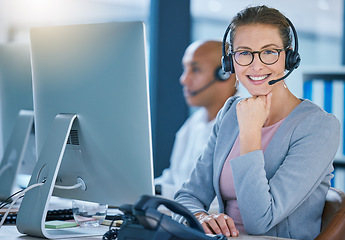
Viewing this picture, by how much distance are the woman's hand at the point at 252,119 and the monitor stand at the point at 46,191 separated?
504 millimetres

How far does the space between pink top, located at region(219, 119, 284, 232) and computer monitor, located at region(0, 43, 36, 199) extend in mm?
802

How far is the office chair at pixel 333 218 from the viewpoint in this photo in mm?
1455

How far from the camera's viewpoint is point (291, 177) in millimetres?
1463

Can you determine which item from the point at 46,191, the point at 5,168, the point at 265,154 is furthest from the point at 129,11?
the point at 46,191

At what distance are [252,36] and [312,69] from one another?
6.60ft

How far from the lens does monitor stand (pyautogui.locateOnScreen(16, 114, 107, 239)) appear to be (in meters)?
1.37

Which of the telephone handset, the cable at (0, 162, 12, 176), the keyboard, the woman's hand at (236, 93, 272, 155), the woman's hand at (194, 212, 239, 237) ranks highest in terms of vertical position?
the woman's hand at (236, 93, 272, 155)

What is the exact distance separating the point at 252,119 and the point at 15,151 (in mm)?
990

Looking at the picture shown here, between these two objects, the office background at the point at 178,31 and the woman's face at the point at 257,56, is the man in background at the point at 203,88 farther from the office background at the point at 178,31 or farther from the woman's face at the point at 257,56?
the woman's face at the point at 257,56

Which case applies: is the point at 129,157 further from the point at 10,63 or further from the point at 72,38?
the point at 10,63

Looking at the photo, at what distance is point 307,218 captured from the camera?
1.56 meters

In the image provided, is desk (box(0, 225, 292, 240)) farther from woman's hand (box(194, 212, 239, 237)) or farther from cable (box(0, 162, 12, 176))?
cable (box(0, 162, 12, 176))

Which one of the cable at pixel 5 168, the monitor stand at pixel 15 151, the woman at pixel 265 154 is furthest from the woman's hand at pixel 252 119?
the cable at pixel 5 168

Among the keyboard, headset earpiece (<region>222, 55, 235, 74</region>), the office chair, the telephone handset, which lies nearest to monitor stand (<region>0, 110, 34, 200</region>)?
the keyboard
